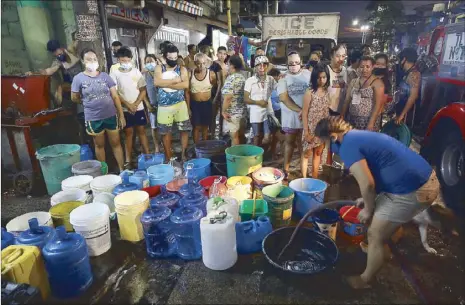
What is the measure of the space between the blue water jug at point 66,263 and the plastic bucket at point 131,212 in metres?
0.69

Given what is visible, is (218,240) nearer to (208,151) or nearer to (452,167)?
(208,151)

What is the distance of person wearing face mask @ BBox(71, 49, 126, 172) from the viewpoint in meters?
4.60

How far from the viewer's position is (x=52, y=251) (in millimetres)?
2590

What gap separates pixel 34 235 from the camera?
2785 mm

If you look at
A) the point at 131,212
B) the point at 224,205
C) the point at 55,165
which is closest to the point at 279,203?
the point at 224,205

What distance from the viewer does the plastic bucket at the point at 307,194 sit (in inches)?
143

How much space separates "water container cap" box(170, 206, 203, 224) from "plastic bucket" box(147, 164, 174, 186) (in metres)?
1.12

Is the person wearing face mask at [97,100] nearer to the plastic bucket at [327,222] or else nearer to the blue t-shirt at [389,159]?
the plastic bucket at [327,222]

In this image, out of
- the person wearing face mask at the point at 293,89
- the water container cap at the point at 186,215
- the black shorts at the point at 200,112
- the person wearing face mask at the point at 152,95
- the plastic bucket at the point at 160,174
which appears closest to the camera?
the water container cap at the point at 186,215

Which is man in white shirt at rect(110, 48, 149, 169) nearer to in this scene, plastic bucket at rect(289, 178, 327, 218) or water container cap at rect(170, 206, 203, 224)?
water container cap at rect(170, 206, 203, 224)

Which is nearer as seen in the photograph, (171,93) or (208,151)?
(208,151)

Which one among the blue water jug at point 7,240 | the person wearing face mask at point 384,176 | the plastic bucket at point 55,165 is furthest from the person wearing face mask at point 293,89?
the blue water jug at point 7,240

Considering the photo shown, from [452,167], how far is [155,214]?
428cm

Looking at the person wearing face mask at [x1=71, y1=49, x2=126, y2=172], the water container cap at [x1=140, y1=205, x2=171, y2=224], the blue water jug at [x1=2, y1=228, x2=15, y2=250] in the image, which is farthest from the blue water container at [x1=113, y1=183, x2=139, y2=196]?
the person wearing face mask at [x1=71, y1=49, x2=126, y2=172]
